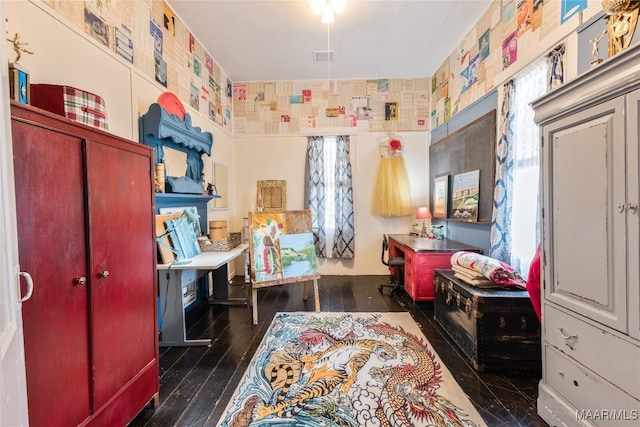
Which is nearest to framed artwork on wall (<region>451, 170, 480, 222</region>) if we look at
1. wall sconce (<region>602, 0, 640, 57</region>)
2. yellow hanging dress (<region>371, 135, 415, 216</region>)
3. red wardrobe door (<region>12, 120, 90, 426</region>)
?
yellow hanging dress (<region>371, 135, 415, 216</region>)

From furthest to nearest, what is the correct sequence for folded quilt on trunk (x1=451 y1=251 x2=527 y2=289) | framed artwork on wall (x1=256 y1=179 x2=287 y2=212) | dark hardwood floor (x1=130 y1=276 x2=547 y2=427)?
framed artwork on wall (x1=256 y1=179 x2=287 y2=212)
folded quilt on trunk (x1=451 y1=251 x2=527 y2=289)
dark hardwood floor (x1=130 y1=276 x2=547 y2=427)

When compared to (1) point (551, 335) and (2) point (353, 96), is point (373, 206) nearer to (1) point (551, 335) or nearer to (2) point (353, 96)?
(2) point (353, 96)

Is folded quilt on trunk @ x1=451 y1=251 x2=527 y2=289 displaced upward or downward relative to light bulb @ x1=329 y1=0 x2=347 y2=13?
downward

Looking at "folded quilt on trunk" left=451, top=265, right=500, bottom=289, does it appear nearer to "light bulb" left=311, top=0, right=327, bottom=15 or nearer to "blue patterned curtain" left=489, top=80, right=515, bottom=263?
"blue patterned curtain" left=489, top=80, right=515, bottom=263

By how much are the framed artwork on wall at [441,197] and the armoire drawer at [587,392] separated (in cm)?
228

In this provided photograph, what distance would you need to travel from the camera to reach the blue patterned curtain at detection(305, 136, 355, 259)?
420cm

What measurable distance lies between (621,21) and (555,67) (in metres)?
0.78

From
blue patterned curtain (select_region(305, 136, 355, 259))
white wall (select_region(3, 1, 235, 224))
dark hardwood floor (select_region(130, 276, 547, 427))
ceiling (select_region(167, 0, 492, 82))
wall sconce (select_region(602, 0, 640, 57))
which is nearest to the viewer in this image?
wall sconce (select_region(602, 0, 640, 57))

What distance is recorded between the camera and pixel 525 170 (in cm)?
225

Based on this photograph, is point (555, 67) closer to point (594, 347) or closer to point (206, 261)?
point (594, 347)

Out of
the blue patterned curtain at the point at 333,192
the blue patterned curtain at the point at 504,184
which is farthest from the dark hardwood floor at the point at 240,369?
the blue patterned curtain at the point at 333,192

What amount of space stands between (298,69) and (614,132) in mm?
3609

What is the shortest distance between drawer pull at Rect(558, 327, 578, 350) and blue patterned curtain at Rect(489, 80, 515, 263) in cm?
116

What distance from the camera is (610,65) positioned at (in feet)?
3.40
